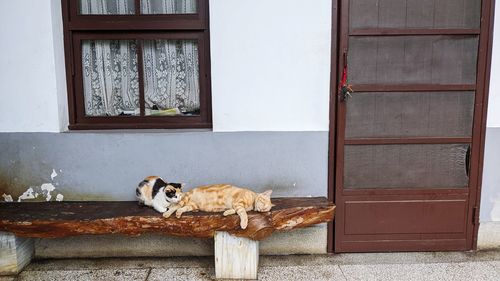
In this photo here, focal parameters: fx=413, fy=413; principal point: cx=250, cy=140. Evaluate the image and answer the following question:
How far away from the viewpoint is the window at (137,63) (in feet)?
11.3

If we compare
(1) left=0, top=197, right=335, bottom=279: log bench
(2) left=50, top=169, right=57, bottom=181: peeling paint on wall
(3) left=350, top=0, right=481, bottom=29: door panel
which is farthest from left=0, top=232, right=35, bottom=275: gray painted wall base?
(3) left=350, top=0, right=481, bottom=29: door panel

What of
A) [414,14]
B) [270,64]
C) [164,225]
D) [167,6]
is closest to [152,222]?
[164,225]

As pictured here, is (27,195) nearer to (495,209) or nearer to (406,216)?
(406,216)

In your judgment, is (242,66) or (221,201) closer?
(221,201)

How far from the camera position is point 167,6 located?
11.4ft

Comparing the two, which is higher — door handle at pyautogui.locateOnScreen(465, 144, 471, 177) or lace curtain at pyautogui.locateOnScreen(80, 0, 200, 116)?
lace curtain at pyautogui.locateOnScreen(80, 0, 200, 116)

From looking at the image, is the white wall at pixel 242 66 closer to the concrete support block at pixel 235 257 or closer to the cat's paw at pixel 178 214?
the cat's paw at pixel 178 214

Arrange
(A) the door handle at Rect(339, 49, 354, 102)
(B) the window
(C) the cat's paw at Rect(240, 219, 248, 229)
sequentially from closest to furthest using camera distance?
(C) the cat's paw at Rect(240, 219, 248, 229), (A) the door handle at Rect(339, 49, 354, 102), (B) the window

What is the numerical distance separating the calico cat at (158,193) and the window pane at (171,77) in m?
0.69

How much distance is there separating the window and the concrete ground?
3.82ft

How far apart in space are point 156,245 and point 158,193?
0.69m

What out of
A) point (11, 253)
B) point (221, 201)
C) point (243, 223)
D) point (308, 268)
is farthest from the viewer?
point (308, 268)

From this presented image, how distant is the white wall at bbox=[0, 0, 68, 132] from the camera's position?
10.7ft

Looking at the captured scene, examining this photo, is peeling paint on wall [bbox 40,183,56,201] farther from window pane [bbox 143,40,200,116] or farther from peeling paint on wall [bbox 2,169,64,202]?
window pane [bbox 143,40,200,116]
